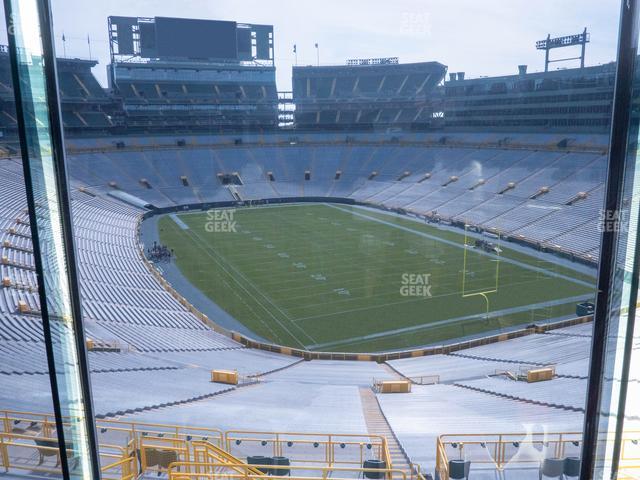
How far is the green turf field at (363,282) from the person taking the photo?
23.1ft

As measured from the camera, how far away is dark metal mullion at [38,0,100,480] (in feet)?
3.62

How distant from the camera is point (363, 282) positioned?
8.97 m

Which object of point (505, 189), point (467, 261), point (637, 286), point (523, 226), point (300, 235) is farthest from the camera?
point (505, 189)

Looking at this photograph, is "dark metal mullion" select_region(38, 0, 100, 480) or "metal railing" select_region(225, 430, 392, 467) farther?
"metal railing" select_region(225, 430, 392, 467)

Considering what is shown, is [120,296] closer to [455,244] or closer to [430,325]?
[430,325]

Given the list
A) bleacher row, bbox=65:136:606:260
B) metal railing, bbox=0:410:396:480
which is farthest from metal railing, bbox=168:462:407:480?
bleacher row, bbox=65:136:606:260

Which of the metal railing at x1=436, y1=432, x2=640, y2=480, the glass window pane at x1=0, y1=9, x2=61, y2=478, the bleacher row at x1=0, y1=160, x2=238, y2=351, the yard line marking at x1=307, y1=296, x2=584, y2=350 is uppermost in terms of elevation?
the glass window pane at x1=0, y1=9, x2=61, y2=478

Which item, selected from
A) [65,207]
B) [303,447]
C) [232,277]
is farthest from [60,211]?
[232,277]

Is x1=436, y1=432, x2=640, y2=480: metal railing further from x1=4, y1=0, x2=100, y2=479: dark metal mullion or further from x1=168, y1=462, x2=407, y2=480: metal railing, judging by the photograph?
x1=4, y1=0, x2=100, y2=479: dark metal mullion

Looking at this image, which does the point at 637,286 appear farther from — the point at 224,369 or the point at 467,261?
the point at 467,261

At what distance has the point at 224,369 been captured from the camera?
4.95 meters

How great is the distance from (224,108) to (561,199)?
1325 centimetres

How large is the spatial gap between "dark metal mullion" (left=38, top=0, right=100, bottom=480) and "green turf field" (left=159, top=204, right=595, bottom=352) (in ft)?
15.2

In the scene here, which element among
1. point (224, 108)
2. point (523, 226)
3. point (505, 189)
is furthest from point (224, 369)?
point (224, 108)
